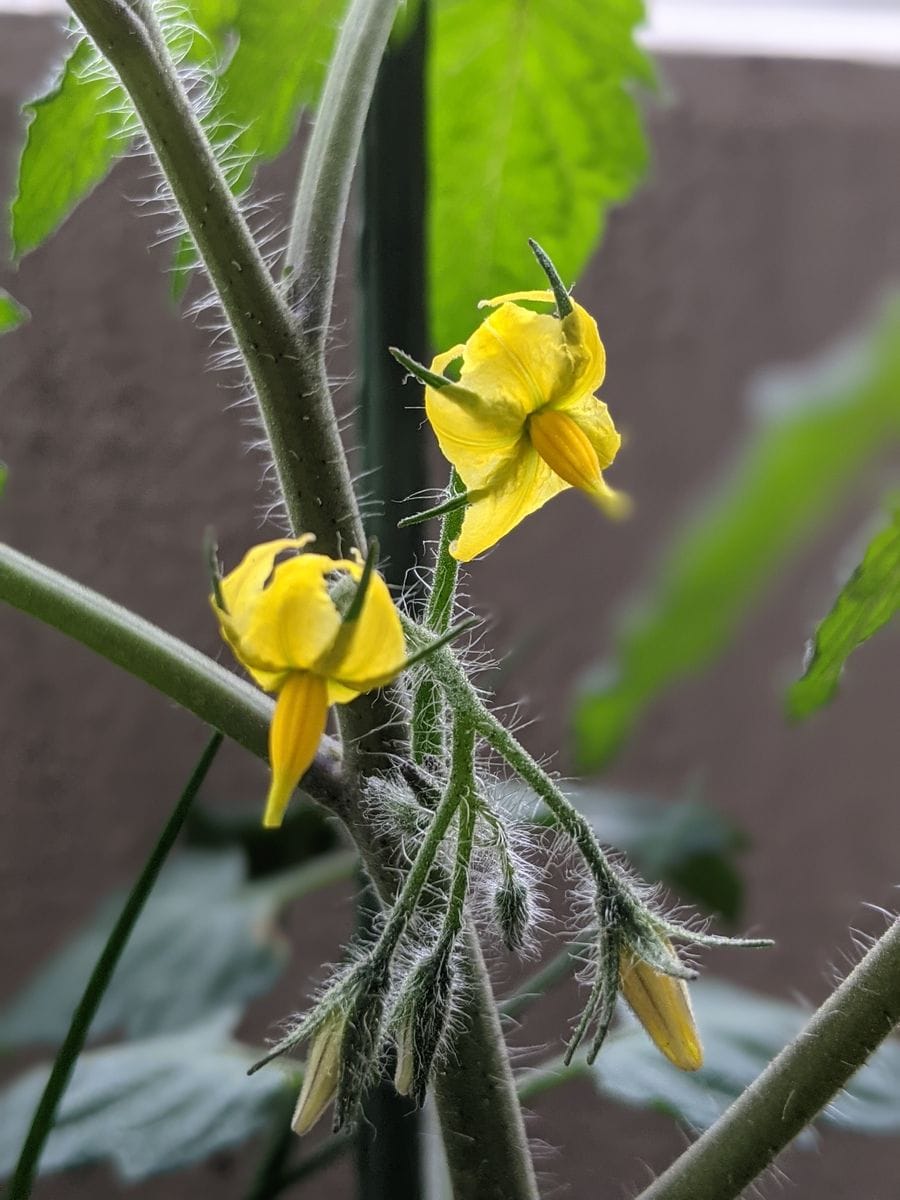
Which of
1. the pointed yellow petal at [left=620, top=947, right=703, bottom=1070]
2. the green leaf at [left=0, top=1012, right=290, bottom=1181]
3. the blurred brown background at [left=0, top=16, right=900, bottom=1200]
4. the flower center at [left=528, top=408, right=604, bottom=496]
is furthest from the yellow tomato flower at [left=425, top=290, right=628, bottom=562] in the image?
the blurred brown background at [left=0, top=16, right=900, bottom=1200]

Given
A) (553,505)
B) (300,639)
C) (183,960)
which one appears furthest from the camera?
(553,505)

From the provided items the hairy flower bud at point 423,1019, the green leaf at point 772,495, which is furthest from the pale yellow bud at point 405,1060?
the green leaf at point 772,495

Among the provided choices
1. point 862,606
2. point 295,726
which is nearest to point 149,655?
point 295,726

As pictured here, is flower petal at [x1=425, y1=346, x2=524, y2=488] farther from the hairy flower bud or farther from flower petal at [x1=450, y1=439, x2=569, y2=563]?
the hairy flower bud

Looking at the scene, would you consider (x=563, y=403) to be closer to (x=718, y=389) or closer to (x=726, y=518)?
(x=726, y=518)

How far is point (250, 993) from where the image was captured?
64 centimetres

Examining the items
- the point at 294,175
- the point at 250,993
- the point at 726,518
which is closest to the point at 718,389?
the point at 294,175

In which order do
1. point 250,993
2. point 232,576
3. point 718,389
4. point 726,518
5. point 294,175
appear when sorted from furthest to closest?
point 718,389
point 294,175
point 250,993
point 232,576
point 726,518

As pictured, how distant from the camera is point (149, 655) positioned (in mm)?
275

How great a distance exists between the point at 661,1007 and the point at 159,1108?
296mm

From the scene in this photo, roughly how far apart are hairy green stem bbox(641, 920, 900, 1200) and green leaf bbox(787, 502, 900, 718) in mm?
65

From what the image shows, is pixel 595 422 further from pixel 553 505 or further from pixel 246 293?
pixel 553 505

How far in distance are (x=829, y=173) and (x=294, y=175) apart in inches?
18.2

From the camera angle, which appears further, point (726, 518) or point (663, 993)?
point (663, 993)
